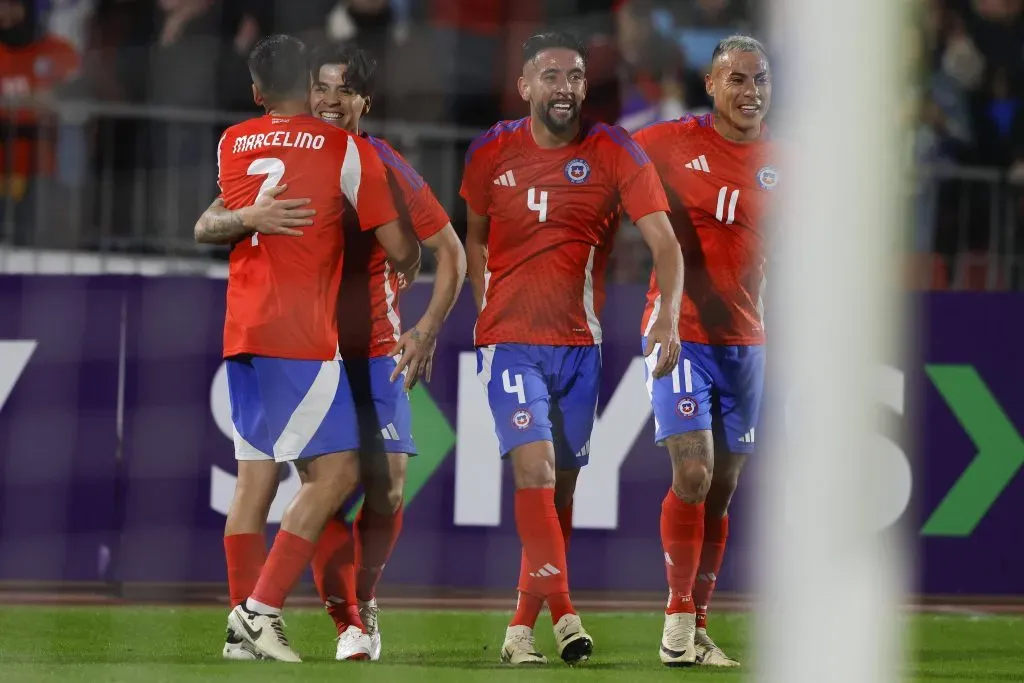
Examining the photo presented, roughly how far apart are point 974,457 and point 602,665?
10.5 ft

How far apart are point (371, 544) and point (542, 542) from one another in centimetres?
67

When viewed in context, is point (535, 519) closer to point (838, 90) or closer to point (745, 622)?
point (745, 622)

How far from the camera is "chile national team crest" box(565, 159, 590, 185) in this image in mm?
6000

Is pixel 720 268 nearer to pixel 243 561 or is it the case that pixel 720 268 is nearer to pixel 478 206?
pixel 478 206

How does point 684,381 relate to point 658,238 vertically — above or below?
below

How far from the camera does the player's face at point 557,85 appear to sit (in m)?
5.93

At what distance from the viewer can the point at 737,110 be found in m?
6.27

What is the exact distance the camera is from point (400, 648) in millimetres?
6172

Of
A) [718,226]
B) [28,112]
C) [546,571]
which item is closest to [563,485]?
[546,571]

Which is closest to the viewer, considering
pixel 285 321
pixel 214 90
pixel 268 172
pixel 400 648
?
pixel 285 321

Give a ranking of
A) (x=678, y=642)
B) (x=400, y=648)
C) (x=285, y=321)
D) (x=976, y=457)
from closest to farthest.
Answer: (x=285, y=321) < (x=678, y=642) < (x=400, y=648) < (x=976, y=457)

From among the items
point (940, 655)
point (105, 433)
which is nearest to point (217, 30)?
point (105, 433)

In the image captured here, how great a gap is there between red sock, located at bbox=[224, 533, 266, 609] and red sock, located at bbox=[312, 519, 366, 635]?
21 centimetres

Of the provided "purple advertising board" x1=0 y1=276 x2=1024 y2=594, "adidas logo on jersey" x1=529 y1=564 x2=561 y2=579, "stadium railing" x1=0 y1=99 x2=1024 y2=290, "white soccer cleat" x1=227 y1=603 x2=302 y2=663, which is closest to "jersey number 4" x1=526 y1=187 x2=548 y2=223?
"adidas logo on jersey" x1=529 y1=564 x2=561 y2=579
